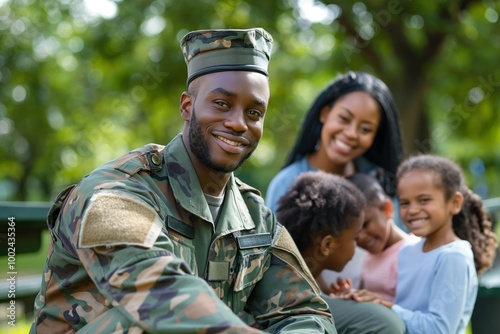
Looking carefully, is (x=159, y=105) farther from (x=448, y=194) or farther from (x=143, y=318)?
(x=143, y=318)

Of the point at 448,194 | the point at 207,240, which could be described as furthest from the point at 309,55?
the point at 207,240

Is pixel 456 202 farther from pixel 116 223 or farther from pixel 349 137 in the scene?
pixel 116 223

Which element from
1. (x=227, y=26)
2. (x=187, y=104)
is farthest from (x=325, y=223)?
(x=227, y=26)

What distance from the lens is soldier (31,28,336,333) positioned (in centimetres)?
227

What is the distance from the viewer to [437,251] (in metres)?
3.63

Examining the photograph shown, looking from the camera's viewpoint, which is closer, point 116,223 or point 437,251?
point 116,223

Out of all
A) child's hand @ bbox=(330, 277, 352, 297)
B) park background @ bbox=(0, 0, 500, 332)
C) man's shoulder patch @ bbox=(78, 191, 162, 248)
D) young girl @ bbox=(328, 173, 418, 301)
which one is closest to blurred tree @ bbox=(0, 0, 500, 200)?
park background @ bbox=(0, 0, 500, 332)

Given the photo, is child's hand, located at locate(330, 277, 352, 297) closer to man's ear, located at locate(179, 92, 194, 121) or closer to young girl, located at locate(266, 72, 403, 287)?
young girl, located at locate(266, 72, 403, 287)

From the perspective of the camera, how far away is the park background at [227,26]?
32.3ft

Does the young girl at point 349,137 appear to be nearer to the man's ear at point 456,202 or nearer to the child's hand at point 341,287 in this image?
the man's ear at point 456,202

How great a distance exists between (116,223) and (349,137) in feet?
7.47

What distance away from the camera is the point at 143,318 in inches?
88.3

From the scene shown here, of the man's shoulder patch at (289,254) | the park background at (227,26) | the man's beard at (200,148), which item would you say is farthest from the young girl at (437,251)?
the park background at (227,26)

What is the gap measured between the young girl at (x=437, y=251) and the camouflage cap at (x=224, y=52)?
1.24 m
